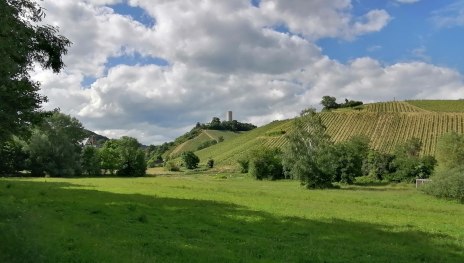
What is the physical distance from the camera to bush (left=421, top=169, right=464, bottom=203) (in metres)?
54.9

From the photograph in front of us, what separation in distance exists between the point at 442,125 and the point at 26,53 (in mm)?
141052

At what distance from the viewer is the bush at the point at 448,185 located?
54.9m

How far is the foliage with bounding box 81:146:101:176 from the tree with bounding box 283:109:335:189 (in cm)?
5801

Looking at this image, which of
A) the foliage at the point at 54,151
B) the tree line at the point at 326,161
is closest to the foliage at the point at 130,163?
the foliage at the point at 54,151

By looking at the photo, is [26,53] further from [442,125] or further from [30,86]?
[442,125]

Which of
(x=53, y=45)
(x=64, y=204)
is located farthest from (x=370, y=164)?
(x=53, y=45)

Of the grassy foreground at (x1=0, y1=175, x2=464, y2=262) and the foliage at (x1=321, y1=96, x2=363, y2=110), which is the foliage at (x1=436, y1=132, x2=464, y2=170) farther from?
the foliage at (x1=321, y1=96, x2=363, y2=110)

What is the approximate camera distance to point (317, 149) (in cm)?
7631

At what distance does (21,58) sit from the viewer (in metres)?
20.1

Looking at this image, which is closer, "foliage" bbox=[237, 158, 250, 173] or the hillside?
"foliage" bbox=[237, 158, 250, 173]

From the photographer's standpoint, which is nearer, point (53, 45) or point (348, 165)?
point (53, 45)

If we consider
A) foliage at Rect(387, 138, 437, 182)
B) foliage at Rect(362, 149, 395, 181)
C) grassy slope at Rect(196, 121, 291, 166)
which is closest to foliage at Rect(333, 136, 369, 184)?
foliage at Rect(387, 138, 437, 182)

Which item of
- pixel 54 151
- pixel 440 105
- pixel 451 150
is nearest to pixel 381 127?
pixel 440 105

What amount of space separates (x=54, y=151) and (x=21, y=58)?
82.2 metres
